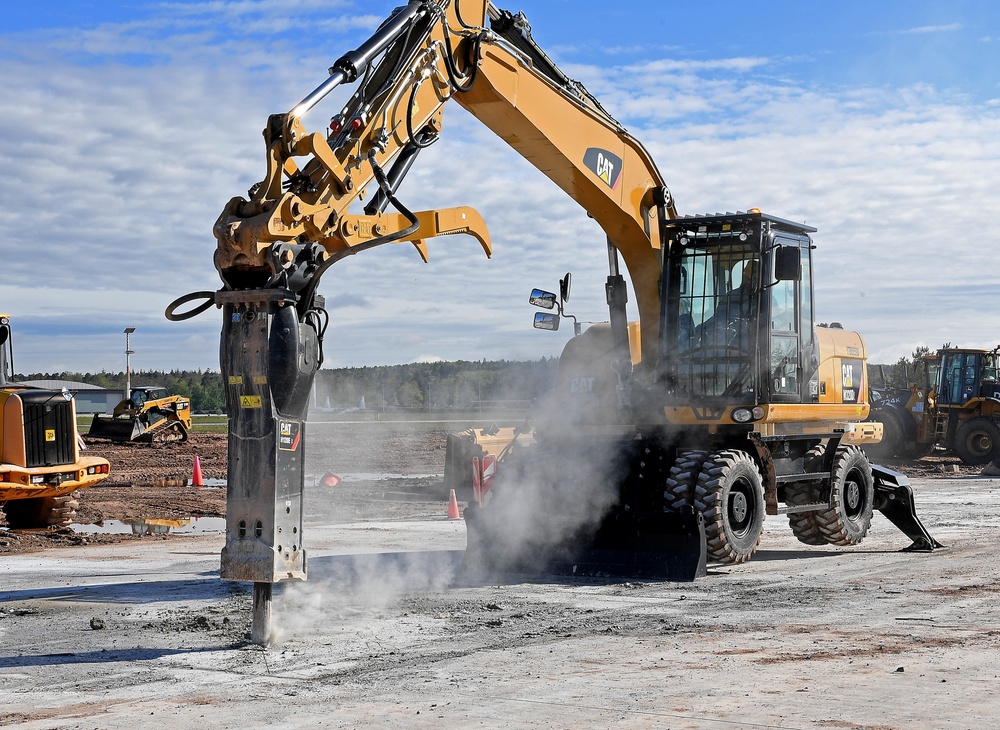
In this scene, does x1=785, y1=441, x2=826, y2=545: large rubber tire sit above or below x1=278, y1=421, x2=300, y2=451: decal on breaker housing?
below

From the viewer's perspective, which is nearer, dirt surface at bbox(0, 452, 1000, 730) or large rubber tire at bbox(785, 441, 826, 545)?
dirt surface at bbox(0, 452, 1000, 730)

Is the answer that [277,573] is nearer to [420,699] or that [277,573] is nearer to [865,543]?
[420,699]

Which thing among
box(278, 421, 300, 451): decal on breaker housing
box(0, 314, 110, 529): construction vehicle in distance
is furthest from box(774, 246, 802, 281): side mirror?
box(0, 314, 110, 529): construction vehicle in distance

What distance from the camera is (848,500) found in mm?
13695

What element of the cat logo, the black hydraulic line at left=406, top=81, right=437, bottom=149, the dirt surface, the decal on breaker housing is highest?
the cat logo

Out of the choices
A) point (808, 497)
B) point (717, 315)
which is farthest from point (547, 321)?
point (808, 497)

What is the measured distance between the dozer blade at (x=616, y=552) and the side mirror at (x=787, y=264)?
2643 millimetres

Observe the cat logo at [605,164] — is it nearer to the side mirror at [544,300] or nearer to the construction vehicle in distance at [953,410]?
the side mirror at [544,300]

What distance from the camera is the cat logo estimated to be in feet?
37.5

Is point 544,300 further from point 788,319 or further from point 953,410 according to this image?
point 953,410

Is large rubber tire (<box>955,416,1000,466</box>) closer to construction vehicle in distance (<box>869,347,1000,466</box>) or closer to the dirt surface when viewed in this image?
construction vehicle in distance (<box>869,347,1000,466</box>)

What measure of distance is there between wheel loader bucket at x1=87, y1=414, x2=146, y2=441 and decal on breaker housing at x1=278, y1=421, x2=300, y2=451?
97.5 feet

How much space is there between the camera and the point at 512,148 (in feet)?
35.8

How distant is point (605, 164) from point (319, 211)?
178 inches
